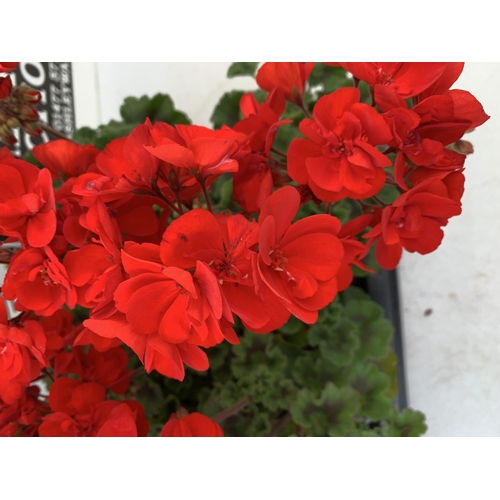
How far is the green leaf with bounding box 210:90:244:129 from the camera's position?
1022 mm

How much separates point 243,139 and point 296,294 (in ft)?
0.57

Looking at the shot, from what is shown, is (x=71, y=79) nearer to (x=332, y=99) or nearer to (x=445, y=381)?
(x=332, y=99)

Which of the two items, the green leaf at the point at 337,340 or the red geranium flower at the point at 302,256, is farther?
the green leaf at the point at 337,340

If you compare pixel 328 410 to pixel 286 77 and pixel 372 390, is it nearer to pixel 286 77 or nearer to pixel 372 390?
pixel 372 390

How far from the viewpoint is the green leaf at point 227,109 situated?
3.35 ft

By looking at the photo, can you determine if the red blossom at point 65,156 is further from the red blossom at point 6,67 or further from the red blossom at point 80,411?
the red blossom at point 80,411

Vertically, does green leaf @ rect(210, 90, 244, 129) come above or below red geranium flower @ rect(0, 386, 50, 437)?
above

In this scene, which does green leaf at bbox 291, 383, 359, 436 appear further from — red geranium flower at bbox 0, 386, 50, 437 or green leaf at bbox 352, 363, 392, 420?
red geranium flower at bbox 0, 386, 50, 437

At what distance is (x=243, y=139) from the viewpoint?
48 centimetres

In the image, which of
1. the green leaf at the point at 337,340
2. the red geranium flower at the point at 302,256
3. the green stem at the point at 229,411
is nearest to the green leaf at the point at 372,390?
the green leaf at the point at 337,340

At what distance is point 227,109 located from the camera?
3.38ft

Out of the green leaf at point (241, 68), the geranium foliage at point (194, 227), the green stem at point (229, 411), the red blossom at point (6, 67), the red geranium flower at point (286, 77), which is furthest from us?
the green leaf at point (241, 68)

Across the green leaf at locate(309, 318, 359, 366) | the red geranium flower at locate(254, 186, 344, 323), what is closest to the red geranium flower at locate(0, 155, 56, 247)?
the red geranium flower at locate(254, 186, 344, 323)
